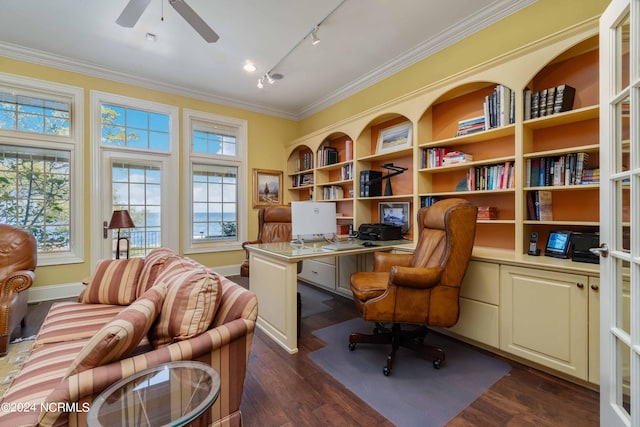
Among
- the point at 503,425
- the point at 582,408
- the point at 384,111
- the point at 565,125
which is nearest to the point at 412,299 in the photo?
the point at 503,425

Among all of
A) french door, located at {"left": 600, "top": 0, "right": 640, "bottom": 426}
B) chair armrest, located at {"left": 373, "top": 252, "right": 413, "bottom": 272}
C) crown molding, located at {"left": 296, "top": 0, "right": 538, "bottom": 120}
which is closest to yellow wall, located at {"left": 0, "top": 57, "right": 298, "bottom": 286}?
crown molding, located at {"left": 296, "top": 0, "right": 538, "bottom": 120}

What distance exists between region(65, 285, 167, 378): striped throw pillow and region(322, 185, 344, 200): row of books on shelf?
10.5 feet

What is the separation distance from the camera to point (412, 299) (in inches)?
76.6

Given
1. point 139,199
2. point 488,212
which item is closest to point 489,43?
point 488,212

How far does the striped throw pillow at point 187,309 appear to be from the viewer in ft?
4.04

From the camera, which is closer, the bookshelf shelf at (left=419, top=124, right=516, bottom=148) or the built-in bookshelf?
the built-in bookshelf

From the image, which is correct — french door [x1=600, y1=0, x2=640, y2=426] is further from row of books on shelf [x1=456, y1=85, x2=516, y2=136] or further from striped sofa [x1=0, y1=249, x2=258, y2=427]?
striped sofa [x1=0, y1=249, x2=258, y2=427]

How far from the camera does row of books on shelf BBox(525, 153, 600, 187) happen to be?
6.36ft

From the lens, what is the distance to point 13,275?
2145 mm

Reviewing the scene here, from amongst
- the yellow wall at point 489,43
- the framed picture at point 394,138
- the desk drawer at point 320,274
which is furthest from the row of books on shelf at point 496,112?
the desk drawer at point 320,274

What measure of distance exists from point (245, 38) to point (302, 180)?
8.04 feet

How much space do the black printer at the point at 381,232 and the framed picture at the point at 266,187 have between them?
2318mm

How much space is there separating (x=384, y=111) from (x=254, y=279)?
243cm

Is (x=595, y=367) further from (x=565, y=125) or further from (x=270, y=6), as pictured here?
(x=270, y=6)
